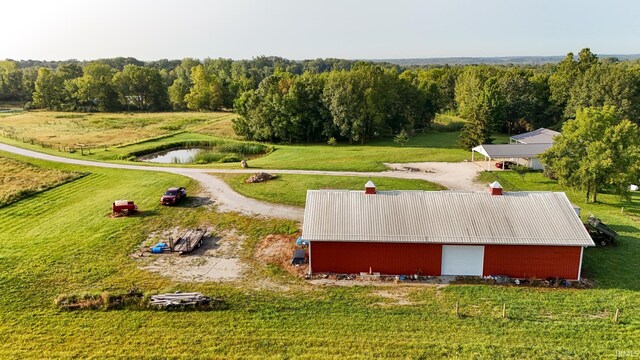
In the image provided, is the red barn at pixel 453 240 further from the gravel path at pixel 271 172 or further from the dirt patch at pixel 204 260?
the gravel path at pixel 271 172

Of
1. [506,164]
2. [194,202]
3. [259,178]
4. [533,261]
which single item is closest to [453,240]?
[533,261]

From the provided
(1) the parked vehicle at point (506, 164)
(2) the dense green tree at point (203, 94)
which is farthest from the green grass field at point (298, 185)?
(2) the dense green tree at point (203, 94)

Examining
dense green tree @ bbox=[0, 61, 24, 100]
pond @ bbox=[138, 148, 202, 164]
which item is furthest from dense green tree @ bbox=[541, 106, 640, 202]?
dense green tree @ bbox=[0, 61, 24, 100]

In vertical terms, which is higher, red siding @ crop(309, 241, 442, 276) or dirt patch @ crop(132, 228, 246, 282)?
red siding @ crop(309, 241, 442, 276)

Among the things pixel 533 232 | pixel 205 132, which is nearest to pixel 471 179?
pixel 533 232

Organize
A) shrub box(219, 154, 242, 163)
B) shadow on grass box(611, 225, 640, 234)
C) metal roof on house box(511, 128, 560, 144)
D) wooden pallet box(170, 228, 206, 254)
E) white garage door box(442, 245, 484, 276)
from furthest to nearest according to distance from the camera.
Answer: shrub box(219, 154, 242, 163) → metal roof on house box(511, 128, 560, 144) → shadow on grass box(611, 225, 640, 234) → wooden pallet box(170, 228, 206, 254) → white garage door box(442, 245, 484, 276)

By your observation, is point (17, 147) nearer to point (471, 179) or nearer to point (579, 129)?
point (471, 179)

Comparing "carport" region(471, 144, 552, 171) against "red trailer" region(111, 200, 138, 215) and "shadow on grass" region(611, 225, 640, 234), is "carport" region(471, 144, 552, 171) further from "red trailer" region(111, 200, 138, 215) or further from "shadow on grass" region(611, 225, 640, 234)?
"red trailer" region(111, 200, 138, 215)
